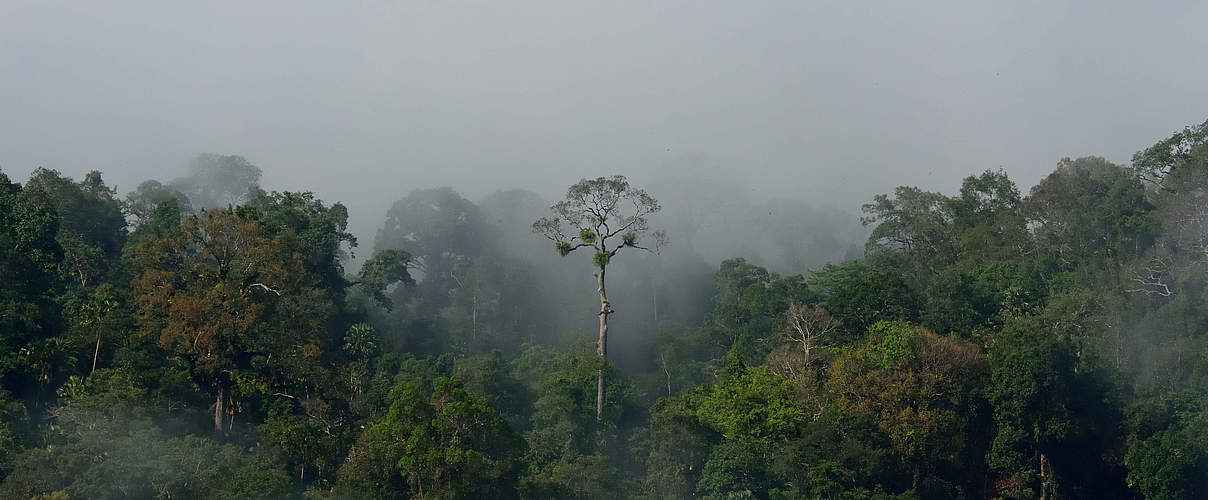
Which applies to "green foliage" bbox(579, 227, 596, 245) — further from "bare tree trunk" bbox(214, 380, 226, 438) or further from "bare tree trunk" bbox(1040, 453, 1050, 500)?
"bare tree trunk" bbox(1040, 453, 1050, 500)

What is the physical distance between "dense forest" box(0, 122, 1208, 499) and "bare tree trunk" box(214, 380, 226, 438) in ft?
0.31

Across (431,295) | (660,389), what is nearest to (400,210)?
(431,295)

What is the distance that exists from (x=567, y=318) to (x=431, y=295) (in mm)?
9218

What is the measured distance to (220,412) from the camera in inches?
1538

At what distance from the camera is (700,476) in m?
36.9

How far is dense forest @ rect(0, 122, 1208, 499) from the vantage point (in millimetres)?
34781

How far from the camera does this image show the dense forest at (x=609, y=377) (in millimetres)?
34781

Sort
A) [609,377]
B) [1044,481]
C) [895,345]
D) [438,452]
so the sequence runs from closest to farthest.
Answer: [438,452]
[1044,481]
[895,345]
[609,377]

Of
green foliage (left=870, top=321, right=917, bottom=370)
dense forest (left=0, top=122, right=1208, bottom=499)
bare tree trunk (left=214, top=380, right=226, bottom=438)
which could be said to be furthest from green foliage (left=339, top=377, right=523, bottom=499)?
green foliage (left=870, top=321, right=917, bottom=370)

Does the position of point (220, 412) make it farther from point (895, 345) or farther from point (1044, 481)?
point (1044, 481)

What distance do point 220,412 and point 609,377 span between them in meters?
13.5

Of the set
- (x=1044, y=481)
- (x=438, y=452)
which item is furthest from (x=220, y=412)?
(x=1044, y=481)

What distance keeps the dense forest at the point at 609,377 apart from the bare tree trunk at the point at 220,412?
95 millimetres

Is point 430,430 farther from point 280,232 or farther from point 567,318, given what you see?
point 567,318
